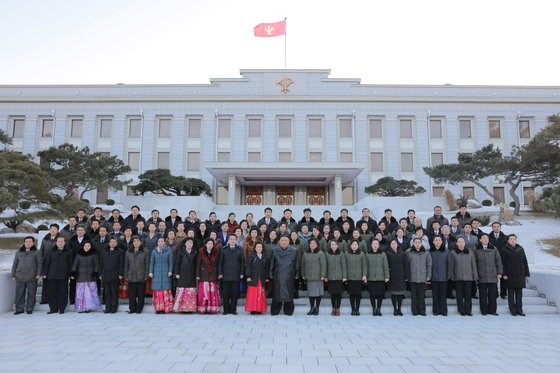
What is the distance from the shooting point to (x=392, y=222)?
9.77m

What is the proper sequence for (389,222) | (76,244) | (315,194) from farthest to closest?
(315,194) < (389,222) < (76,244)

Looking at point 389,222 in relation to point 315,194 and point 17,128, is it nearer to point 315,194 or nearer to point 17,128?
point 315,194

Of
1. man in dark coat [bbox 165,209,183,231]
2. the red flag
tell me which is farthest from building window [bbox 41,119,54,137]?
man in dark coat [bbox 165,209,183,231]

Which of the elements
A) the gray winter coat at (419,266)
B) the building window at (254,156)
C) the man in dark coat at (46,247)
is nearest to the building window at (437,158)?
the building window at (254,156)

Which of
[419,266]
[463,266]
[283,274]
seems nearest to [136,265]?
[283,274]

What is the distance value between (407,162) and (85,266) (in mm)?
28486

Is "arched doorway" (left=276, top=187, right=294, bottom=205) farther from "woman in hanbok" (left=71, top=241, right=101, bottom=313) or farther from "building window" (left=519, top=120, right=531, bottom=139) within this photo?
"woman in hanbok" (left=71, top=241, right=101, bottom=313)

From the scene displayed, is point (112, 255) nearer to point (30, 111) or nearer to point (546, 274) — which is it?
point (546, 274)

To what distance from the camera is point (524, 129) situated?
106 ft

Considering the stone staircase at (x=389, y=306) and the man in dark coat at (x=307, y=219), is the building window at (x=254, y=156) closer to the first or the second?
the man in dark coat at (x=307, y=219)

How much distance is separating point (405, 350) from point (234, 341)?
245 cm

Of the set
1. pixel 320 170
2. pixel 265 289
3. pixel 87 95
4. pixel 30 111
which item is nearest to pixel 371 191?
pixel 320 170

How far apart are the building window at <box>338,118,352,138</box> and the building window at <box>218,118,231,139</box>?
9346mm

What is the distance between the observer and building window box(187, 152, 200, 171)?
Result: 1268 inches
